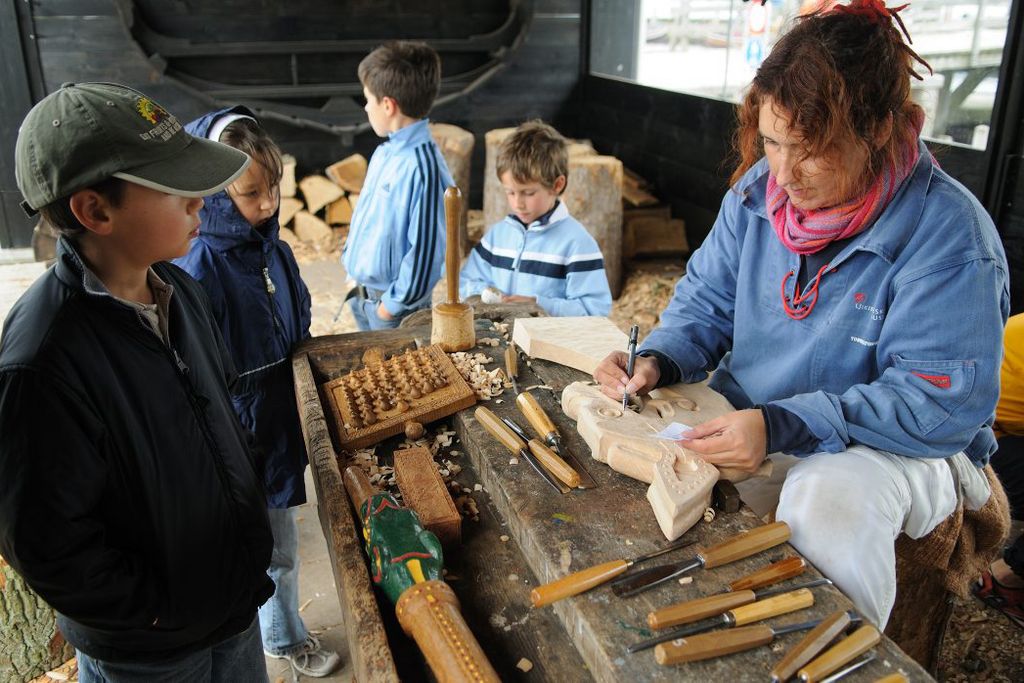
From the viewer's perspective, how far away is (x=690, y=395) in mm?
1970

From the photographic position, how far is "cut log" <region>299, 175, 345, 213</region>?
24.3 ft

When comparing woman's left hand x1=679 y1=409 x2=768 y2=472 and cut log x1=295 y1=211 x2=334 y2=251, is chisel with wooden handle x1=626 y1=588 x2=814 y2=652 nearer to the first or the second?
woman's left hand x1=679 y1=409 x2=768 y2=472

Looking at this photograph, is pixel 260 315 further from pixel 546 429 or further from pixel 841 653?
pixel 841 653

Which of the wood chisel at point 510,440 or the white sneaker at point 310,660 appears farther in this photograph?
the white sneaker at point 310,660

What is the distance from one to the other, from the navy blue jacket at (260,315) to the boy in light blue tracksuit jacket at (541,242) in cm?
92

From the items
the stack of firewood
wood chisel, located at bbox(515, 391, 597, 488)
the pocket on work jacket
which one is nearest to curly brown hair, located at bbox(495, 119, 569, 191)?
wood chisel, located at bbox(515, 391, 597, 488)

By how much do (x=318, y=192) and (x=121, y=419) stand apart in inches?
252

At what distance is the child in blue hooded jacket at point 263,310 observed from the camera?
6.98ft

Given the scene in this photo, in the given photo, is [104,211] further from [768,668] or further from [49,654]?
[49,654]

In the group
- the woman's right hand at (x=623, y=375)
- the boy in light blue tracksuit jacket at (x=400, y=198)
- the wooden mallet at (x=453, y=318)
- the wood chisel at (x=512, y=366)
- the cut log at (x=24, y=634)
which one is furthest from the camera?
the boy in light blue tracksuit jacket at (x=400, y=198)

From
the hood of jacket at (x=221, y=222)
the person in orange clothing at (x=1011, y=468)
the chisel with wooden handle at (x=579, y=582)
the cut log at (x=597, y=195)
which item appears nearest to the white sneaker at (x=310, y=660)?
the hood of jacket at (x=221, y=222)

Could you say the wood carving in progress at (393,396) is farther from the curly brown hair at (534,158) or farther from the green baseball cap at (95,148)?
the curly brown hair at (534,158)

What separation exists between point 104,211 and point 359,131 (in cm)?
642

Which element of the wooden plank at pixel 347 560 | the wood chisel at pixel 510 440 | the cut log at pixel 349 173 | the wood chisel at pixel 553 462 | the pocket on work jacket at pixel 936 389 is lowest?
the cut log at pixel 349 173
